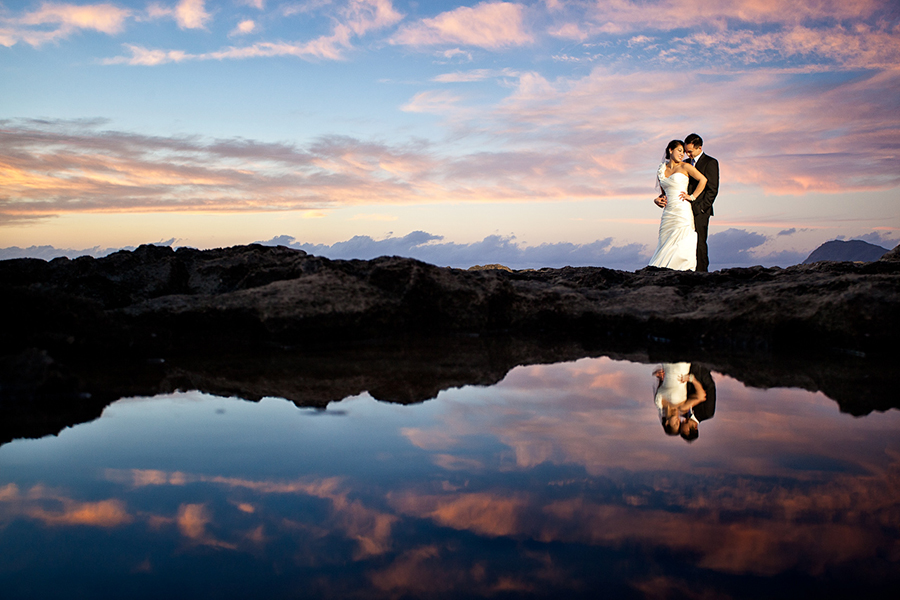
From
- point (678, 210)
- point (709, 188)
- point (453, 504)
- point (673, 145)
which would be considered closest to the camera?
point (453, 504)

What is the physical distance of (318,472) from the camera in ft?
6.24

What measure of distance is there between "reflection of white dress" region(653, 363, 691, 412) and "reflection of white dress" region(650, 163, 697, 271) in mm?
6521

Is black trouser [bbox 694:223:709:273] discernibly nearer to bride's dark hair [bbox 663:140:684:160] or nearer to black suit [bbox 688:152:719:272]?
black suit [bbox 688:152:719:272]

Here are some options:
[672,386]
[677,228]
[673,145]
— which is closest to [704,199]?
[677,228]

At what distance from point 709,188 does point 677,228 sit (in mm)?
921

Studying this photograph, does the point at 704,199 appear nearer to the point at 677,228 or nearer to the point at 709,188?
the point at 709,188

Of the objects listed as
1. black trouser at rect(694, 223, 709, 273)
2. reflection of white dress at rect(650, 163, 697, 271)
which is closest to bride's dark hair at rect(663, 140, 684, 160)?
reflection of white dress at rect(650, 163, 697, 271)

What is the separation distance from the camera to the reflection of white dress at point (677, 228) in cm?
977

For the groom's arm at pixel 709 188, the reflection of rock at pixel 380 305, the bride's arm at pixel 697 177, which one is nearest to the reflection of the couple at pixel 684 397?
the reflection of rock at pixel 380 305

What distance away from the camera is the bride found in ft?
31.9

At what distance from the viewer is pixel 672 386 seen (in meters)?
3.15

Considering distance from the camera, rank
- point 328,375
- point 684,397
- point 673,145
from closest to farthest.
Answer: point 684,397, point 328,375, point 673,145

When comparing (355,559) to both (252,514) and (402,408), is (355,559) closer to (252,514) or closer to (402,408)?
(252,514)

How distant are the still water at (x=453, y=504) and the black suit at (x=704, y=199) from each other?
7.98 metres
